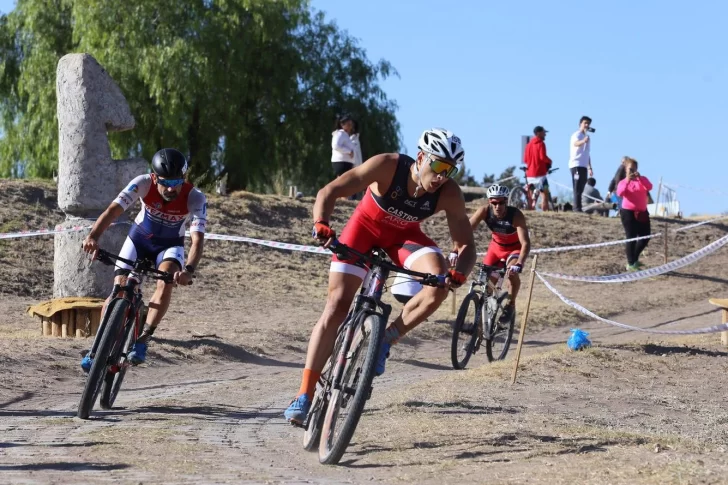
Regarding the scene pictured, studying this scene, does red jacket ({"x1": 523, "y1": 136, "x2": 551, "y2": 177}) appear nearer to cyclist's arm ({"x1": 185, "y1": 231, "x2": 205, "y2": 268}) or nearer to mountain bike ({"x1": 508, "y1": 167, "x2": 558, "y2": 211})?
mountain bike ({"x1": 508, "y1": 167, "x2": 558, "y2": 211})

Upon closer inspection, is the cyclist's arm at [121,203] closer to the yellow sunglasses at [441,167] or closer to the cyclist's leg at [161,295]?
the cyclist's leg at [161,295]

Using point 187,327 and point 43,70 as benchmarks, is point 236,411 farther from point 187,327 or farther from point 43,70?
point 43,70

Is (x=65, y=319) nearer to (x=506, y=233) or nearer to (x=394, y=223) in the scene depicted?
(x=506, y=233)

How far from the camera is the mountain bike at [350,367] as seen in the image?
666 centimetres

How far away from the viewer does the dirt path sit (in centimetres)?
639

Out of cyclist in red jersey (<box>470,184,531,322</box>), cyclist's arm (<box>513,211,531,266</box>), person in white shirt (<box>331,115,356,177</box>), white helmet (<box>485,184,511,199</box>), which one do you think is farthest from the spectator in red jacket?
white helmet (<box>485,184,511,199</box>)

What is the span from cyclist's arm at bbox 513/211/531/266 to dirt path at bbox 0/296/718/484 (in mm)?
1792

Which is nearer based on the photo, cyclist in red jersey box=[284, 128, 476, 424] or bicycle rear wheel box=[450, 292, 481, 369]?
cyclist in red jersey box=[284, 128, 476, 424]

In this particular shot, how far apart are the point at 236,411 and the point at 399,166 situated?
2816 mm

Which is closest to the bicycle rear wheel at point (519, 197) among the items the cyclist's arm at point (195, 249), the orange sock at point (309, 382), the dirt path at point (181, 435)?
the dirt path at point (181, 435)

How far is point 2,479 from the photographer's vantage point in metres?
6.06

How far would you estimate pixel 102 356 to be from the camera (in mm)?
8398

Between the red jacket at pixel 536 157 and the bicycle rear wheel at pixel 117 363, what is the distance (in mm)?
16793

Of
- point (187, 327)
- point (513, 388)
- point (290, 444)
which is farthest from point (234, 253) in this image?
point (290, 444)
